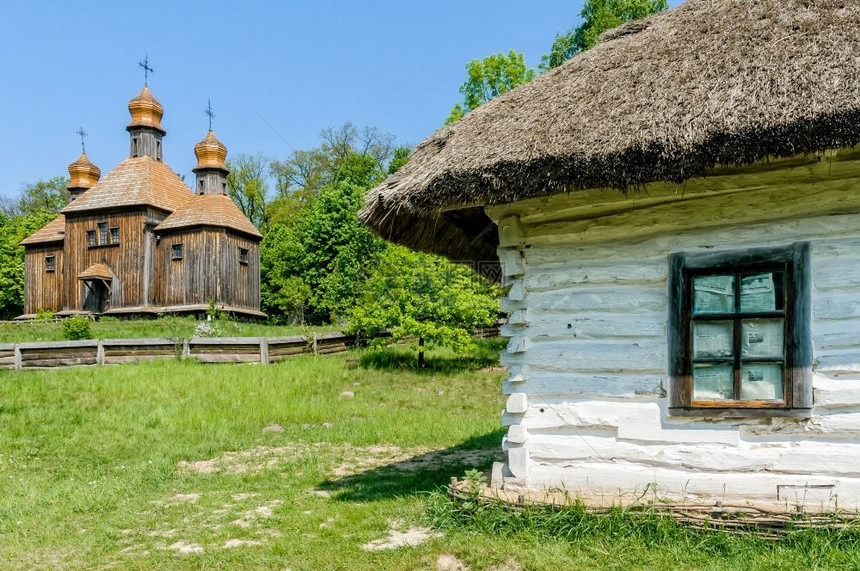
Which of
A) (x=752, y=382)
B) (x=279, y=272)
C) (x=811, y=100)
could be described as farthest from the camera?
(x=279, y=272)

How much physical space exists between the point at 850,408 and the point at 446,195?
3340mm

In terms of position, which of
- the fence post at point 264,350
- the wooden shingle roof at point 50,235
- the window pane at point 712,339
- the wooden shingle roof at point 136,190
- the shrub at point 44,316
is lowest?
the fence post at point 264,350

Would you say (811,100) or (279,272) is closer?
(811,100)

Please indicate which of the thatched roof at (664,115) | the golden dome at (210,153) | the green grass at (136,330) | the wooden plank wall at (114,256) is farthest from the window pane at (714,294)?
the golden dome at (210,153)

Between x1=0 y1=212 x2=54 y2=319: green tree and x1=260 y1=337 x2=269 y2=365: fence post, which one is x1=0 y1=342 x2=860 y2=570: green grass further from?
x1=0 y1=212 x2=54 y2=319: green tree

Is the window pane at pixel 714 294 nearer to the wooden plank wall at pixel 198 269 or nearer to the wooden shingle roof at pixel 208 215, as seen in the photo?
the wooden plank wall at pixel 198 269

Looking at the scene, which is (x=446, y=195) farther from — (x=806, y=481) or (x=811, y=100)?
(x=806, y=481)

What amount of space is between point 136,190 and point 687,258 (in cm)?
2864

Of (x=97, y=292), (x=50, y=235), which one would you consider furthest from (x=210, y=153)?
(x=50, y=235)

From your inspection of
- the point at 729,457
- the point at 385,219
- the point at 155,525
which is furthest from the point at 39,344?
the point at 729,457

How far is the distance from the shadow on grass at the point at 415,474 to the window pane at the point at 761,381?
301cm

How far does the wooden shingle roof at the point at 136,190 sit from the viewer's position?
29.6m

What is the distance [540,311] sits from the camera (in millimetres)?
5895

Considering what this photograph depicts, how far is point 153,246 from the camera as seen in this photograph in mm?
29844
